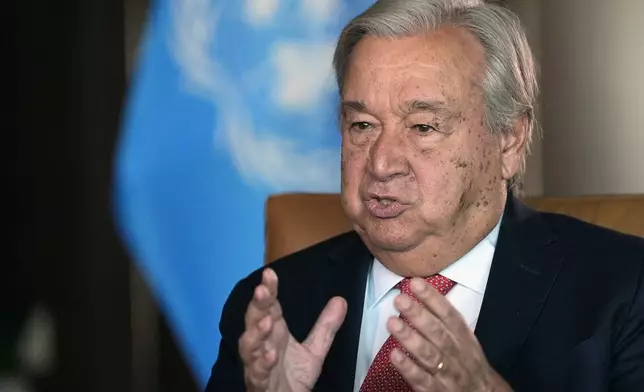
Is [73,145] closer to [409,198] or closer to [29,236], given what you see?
[29,236]

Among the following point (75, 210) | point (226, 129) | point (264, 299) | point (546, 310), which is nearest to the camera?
point (264, 299)

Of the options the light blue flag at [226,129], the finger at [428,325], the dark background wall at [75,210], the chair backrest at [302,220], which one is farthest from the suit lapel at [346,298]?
the dark background wall at [75,210]

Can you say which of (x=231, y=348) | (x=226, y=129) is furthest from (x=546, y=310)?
(x=226, y=129)

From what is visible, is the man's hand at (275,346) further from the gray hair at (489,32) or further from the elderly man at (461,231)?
the gray hair at (489,32)

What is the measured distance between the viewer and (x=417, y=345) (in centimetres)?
114

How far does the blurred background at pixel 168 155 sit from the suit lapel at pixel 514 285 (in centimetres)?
109

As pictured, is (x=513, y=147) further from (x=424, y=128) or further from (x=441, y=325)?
(x=441, y=325)

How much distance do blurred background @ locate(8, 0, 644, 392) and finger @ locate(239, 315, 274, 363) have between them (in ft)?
4.85

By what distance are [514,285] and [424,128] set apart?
1.01 feet

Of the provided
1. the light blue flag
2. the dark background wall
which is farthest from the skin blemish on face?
the dark background wall

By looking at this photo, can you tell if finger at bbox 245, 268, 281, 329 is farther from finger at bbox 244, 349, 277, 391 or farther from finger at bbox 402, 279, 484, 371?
finger at bbox 402, 279, 484, 371

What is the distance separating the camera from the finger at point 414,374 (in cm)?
114

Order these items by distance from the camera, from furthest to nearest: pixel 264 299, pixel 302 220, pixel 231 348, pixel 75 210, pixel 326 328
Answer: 1. pixel 75 210
2. pixel 302 220
3. pixel 231 348
4. pixel 326 328
5. pixel 264 299

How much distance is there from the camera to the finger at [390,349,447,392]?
1140mm
